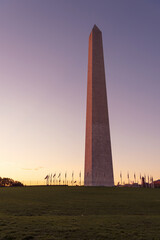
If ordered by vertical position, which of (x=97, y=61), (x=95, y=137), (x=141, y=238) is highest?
(x=97, y=61)

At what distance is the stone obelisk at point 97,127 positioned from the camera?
4928 centimetres

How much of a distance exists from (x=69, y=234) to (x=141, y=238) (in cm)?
291

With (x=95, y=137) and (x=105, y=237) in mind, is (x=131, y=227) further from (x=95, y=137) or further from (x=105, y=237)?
(x=95, y=137)

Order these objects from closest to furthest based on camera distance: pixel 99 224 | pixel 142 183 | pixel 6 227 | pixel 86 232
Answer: pixel 86 232 → pixel 6 227 → pixel 99 224 → pixel 142 183

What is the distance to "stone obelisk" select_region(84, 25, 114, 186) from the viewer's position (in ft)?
162

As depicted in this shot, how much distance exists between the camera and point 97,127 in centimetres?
5109

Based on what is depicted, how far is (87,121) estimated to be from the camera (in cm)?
5359

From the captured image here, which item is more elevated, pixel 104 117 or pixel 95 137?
pixel 104 117

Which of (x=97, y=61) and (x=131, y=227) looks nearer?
(x=131, y=227)

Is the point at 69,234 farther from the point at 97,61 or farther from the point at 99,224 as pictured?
the point at 97,61

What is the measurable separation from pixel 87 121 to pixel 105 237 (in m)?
43.9

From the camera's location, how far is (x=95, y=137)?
165 ft

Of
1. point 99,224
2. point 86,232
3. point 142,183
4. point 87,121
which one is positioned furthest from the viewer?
point 142,183

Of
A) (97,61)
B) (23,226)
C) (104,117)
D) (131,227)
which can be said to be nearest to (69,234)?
(23,226)
